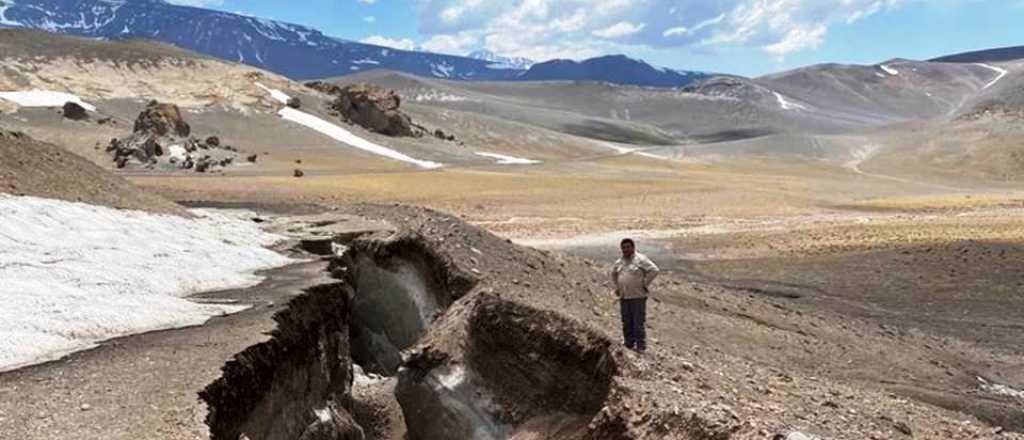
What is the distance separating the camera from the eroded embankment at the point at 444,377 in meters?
10.9

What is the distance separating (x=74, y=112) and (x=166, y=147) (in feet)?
63.0

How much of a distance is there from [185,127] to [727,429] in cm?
7795

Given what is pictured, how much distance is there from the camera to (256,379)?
1073cm

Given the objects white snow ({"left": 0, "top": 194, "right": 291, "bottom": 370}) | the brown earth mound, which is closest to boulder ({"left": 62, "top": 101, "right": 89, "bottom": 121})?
the brown earth mound

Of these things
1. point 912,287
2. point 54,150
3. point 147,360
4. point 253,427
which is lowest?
point 912,287

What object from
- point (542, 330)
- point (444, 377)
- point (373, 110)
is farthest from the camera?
point (373, 110)

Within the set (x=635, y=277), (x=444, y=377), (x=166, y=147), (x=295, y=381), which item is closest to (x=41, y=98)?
(x=166, y=147)

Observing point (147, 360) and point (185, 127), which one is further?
point (185, 127)

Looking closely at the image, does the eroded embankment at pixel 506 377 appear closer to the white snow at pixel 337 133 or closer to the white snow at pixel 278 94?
the white snow at pixel 337 133

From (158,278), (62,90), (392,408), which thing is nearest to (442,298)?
(392,408)

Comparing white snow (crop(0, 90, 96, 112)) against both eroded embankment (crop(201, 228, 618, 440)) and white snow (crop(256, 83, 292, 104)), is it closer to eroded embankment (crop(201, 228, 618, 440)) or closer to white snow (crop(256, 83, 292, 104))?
white snow (crop(256, 83, 292, 104))

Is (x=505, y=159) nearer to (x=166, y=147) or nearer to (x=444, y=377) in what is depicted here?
(x=166, y=147)

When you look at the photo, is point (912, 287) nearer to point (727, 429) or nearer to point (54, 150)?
point (727, 429)

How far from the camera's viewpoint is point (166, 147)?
68750mm
